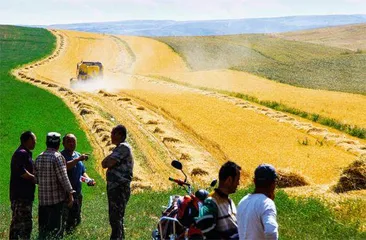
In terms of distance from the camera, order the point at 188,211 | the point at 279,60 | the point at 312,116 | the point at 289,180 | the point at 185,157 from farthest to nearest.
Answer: the point at 279,60, the point at 312,116, the point at 185,157, the point at 289,180, the point at 188,211

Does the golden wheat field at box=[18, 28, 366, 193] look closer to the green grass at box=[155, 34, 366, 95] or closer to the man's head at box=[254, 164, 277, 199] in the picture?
the green grass at box=[155, 34, 366, 95]

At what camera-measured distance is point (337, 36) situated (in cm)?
13100

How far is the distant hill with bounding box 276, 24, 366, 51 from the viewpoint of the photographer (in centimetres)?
11669

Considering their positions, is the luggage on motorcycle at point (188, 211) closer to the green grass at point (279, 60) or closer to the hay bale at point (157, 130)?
the hay bale at point (157, 130)

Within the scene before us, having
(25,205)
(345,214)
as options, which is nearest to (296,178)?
(345,214)

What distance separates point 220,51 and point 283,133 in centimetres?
5578

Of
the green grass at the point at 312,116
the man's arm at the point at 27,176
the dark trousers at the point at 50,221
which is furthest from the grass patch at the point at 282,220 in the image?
the green grass at the point at 312,116

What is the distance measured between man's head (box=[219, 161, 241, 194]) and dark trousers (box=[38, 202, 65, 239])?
4.37 meters

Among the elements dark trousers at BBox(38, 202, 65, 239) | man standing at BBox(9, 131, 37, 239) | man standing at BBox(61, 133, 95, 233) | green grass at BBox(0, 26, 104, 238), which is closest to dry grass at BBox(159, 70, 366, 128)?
green grass at BBox(0, 26, 104, 238)


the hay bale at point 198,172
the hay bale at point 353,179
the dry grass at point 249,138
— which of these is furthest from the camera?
the dry grass at point 249,138

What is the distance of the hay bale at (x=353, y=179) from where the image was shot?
1409cm

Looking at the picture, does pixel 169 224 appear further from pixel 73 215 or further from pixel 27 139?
pixel 73 215

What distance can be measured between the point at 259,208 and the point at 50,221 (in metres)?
5.26

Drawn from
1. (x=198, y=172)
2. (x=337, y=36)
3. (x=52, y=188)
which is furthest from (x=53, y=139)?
(x=337, y=36)
